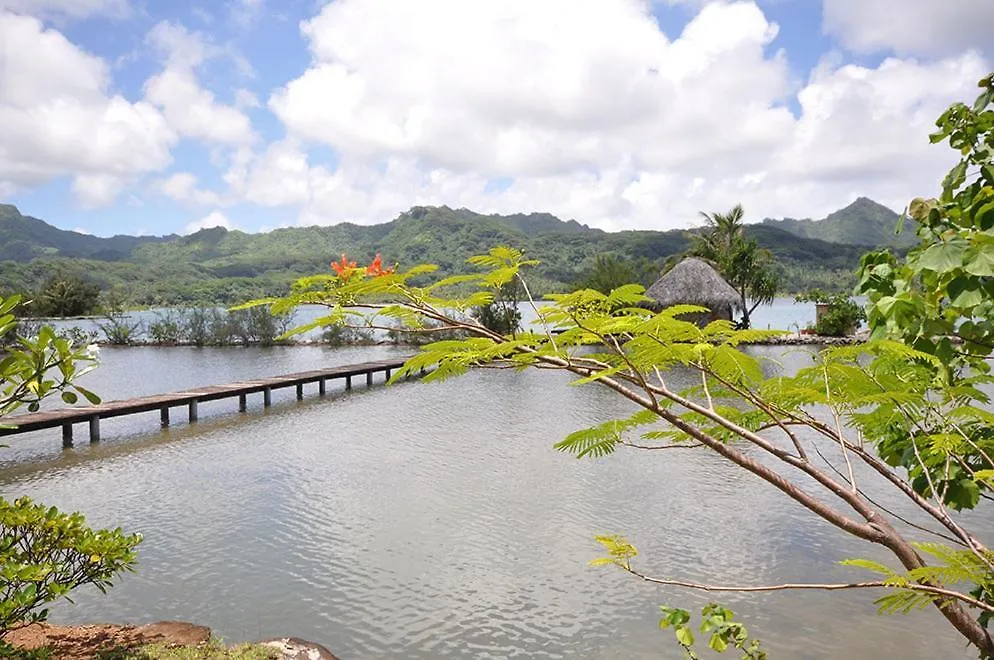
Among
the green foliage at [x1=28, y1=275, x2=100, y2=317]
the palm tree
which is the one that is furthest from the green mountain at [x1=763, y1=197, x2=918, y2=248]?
the green foliage at [x1=28, y1=275, x2=100, y2=317]

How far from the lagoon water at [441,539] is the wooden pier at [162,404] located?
1.23 feet

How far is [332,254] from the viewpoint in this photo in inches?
3553

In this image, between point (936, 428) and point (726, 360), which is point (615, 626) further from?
point (726, 360)

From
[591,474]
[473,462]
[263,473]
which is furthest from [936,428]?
[263,473]

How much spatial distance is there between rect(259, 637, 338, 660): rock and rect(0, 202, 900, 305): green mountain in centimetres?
3118

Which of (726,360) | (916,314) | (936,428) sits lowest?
(936,428)

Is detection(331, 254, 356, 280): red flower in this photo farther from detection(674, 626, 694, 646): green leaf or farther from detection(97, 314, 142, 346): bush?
detection(97, 314, 142, 346): bush

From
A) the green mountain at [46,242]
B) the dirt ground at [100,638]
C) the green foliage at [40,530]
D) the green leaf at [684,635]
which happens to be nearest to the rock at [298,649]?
the dirt ground at [100,638]

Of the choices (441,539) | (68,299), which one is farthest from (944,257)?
(68,299)

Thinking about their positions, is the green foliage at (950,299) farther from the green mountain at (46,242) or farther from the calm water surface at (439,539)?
the green mountain at (46,242)

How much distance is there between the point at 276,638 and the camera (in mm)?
3797

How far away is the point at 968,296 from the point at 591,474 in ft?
19.7

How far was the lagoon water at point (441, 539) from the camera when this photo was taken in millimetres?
4004

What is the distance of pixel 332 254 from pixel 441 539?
290 feet
